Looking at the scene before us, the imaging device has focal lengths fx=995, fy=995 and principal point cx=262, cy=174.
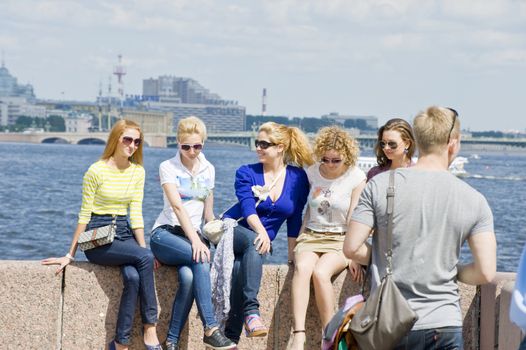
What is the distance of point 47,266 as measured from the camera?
4930mm

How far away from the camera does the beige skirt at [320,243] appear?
15.9 ft

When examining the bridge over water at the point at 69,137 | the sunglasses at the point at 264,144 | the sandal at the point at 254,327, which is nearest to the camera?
the sandal at the point at 254,327

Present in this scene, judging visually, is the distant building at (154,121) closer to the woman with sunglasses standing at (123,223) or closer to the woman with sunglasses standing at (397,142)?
the woman with sunglasses standing at (123,223)

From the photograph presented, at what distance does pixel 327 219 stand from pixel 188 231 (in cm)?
69

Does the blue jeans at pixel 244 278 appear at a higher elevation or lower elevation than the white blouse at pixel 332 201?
lower

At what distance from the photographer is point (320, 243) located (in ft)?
16.0

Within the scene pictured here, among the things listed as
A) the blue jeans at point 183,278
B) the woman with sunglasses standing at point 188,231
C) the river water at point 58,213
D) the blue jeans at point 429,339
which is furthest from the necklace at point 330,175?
the river water at point 58,213

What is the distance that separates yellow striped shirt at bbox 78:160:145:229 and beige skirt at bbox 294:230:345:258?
0.80 m

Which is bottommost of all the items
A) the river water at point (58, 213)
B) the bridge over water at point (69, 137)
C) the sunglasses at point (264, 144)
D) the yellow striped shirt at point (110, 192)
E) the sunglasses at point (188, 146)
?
the bridge over water at point (69, 137)

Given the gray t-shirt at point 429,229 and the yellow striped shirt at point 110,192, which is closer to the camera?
the gray t-shirt at point 429,229

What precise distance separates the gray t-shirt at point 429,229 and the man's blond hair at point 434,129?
0.09m

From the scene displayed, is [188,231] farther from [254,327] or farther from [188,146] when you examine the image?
[254,327]

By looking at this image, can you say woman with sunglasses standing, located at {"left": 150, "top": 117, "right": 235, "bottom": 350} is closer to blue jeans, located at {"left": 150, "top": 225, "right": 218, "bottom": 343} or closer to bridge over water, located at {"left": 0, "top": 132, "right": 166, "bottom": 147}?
blue jeans, located at {"left": 150, "top": 225, "right": 218, "bottom": 343}

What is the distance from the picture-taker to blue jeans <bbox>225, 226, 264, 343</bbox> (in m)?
4.81
